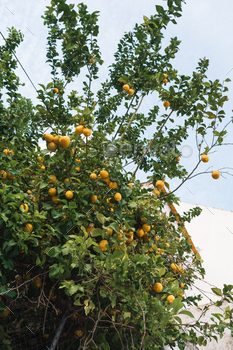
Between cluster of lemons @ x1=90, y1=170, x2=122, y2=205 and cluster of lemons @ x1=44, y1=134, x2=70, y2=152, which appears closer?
cluster of lemons @ x1=44, y1=134, x2=70, y2=152

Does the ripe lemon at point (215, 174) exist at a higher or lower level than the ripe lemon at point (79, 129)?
higher

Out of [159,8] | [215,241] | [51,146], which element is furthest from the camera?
[215,241]

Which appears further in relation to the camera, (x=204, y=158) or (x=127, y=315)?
(x=204, y=158)

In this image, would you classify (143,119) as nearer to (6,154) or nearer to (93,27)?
(93,27)

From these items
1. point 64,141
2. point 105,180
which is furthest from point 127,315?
point 64,141

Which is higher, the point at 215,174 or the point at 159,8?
the point at 159,8

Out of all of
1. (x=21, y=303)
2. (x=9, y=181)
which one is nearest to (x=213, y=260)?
(x=21, y=303)

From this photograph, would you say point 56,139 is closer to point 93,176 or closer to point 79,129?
point 79,129

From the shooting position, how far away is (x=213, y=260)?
6293 mm

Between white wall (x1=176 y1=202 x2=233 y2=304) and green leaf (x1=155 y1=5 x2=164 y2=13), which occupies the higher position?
white wall (x1=176 y1=202 x2=233 y2=304)

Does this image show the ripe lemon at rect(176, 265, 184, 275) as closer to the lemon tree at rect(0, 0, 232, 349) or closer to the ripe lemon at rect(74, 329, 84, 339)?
the lemon tree at rect(0, 0, 232, 349)

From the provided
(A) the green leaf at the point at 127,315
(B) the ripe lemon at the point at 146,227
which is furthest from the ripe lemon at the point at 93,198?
(A) the green leaf at the point at 127,315

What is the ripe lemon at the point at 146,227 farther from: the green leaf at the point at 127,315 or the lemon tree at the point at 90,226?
the green leaf at the point at 127,315

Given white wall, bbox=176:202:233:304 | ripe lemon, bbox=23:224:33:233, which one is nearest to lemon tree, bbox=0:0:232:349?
ripe lemon, bbox=23:224:33:233
